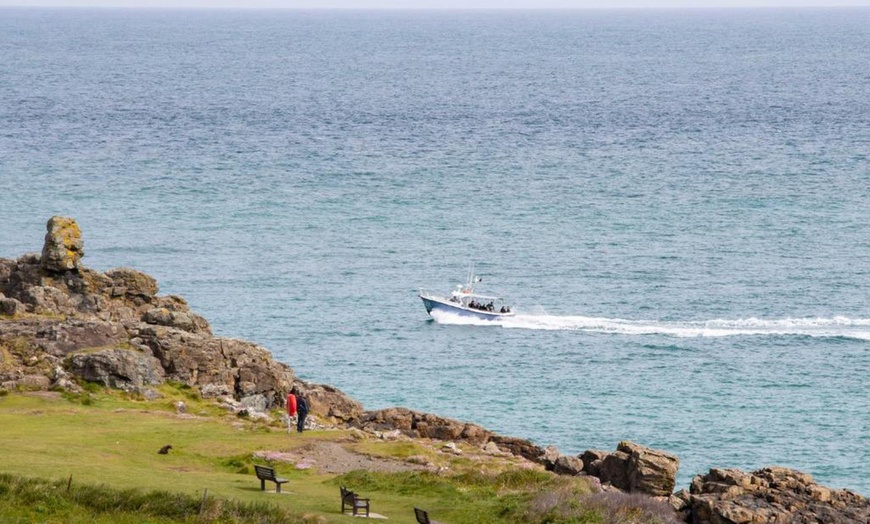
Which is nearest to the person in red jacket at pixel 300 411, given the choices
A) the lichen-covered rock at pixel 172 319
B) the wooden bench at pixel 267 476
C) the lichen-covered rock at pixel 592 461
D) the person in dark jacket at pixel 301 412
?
the person in dark jacket at pixel 301 412

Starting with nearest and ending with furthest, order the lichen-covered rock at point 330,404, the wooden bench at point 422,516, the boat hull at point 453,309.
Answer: the wooden bench at point 422,516 < the lichen-covered rock at point 330,404 < the boat hull at point 453,309

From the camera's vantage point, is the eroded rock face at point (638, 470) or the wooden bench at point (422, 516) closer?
the wooden bench at point (422, 516)

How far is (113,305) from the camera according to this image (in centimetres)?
7694

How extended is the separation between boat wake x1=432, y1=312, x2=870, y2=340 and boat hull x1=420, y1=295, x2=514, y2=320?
3.15 meters

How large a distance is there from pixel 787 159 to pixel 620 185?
3020cm

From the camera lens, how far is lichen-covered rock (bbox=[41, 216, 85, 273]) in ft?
248

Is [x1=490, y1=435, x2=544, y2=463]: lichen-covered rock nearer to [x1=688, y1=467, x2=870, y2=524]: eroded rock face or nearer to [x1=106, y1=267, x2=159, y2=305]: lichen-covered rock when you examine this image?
[x1=688, y1=467, x2=870, y2=524]: eroded rock face

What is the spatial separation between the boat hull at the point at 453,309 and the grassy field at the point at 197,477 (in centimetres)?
5195

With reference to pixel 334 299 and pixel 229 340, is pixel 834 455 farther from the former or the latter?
pixel 334 299

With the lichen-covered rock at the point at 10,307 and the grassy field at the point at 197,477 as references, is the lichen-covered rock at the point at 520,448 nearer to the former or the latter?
the grassy field at the point at 197,477

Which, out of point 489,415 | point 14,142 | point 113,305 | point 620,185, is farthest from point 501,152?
point 113,305

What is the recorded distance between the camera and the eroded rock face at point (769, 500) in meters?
51.4

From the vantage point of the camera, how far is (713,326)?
11175 cm

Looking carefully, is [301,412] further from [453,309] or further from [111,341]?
[453,309]
